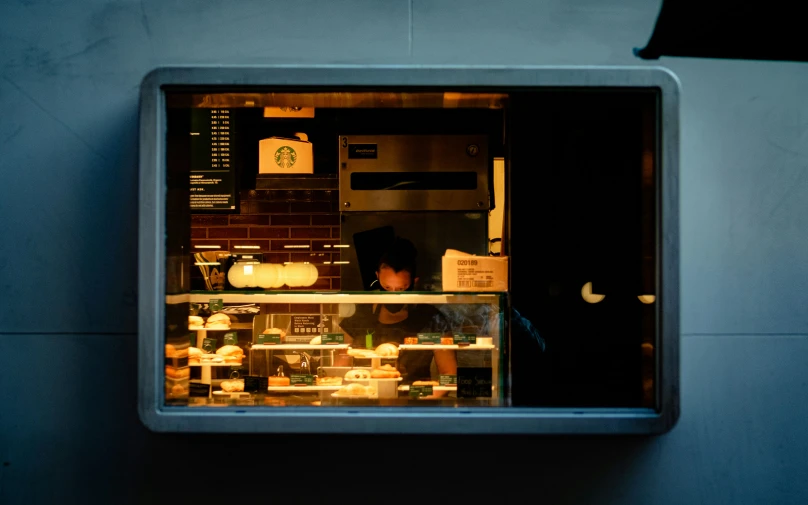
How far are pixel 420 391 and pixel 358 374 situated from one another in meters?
0.56

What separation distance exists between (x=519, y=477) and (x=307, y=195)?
384cm

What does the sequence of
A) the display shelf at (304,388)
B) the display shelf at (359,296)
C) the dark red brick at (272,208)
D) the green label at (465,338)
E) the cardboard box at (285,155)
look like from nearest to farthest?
the display shelf at (359,296), the green label at (465,338), the display shelf at (304,388), the cardboard box at (285,155), the dark red brick at (272,208)

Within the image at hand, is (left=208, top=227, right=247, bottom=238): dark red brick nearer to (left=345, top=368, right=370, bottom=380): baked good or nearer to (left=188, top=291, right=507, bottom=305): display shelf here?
(left=188, top=291, right=507, bottom=305): display shelf

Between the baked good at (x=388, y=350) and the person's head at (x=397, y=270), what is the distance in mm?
422

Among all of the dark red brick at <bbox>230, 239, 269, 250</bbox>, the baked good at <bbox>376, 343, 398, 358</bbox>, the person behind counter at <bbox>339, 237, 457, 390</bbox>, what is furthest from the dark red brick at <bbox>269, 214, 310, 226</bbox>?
the baked good at <bbox>376, 343, 398, 358</bbox>

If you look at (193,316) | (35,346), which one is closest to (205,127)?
(193,316)

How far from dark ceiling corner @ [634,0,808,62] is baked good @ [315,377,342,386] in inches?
96.3

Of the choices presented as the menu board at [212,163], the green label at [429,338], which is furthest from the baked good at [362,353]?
the menu board at [212,163]

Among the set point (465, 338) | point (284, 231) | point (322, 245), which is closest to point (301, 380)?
point (465, 338)

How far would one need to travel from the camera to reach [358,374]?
358cm

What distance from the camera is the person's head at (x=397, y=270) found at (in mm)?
3951

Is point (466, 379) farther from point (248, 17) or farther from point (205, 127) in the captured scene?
point (205, 127)

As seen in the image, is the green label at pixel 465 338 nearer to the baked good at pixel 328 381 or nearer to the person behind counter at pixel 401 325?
the person behind counter at pixel 401 325

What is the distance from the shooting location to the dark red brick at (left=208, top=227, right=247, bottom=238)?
590 centimetres
